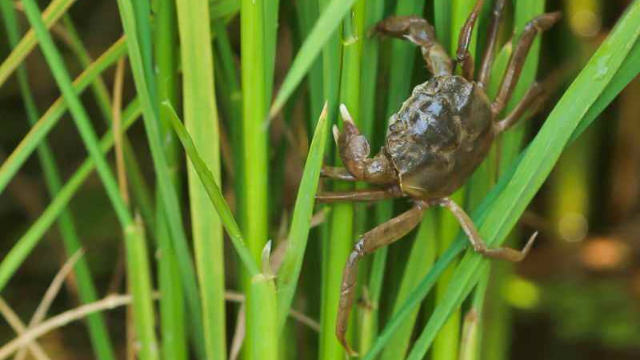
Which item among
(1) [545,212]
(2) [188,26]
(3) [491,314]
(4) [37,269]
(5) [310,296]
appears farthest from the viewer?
(1) [545,212]

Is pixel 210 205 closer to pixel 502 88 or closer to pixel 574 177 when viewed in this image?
pixel 502 88

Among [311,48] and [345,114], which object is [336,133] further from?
[311,48]

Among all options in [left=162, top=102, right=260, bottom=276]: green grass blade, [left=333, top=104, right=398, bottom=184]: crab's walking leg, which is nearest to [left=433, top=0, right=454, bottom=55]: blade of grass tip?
[left=333, top=104, right=398, bottom=184]: crab's walking leg

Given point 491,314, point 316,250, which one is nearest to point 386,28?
point 316,250

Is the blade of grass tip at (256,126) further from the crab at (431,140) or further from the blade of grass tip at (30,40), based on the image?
the blade of grass tip at (30,40)

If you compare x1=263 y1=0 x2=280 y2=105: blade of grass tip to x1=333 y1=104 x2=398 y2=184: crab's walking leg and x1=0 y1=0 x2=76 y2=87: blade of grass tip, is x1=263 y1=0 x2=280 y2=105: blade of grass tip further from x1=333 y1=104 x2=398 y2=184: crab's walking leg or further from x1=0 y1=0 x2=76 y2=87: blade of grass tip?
x1=0 y1=0 x2=76 y2=87: blade of grass tip

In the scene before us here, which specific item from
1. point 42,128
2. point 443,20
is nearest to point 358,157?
point 443,20

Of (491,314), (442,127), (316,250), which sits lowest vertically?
(491,314)

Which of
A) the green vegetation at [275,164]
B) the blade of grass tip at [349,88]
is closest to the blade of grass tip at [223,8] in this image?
the green vegetation at [275,164]
